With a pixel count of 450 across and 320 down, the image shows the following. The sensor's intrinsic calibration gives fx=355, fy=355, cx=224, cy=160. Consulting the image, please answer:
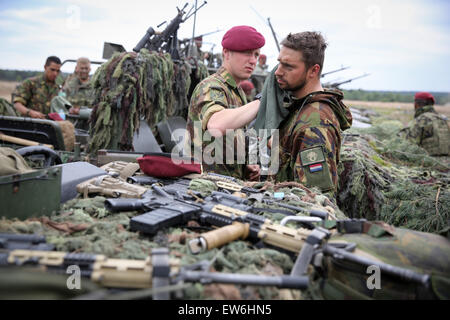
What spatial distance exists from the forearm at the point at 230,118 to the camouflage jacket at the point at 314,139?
44cm

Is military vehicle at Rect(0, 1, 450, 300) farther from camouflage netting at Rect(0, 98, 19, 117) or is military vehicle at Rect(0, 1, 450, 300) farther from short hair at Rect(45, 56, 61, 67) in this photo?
short hair at Rect(45, 56, 61, 67)

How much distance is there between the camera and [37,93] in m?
8.25

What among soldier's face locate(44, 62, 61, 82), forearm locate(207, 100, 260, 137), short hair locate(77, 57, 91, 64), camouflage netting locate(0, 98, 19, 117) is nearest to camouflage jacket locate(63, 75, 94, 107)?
short hair locate(77, 57, 91, 64)

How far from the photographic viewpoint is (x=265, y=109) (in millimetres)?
3246

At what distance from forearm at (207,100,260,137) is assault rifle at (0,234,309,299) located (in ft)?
5.56

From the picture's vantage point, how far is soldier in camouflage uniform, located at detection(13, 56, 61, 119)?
809cm

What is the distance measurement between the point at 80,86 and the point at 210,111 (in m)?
7.50

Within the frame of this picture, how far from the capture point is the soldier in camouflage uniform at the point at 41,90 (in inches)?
318

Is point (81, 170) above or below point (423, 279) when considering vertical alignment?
above

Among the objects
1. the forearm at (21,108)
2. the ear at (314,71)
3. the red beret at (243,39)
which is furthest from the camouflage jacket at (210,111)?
the forearm at (21,108)

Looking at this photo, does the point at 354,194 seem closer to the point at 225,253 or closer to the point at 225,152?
the point at 225,152

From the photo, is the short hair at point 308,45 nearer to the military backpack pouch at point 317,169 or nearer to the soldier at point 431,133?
the military backpack pouch at point 317,169

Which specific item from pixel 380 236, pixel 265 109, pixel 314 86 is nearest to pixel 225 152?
pixel 265 109
